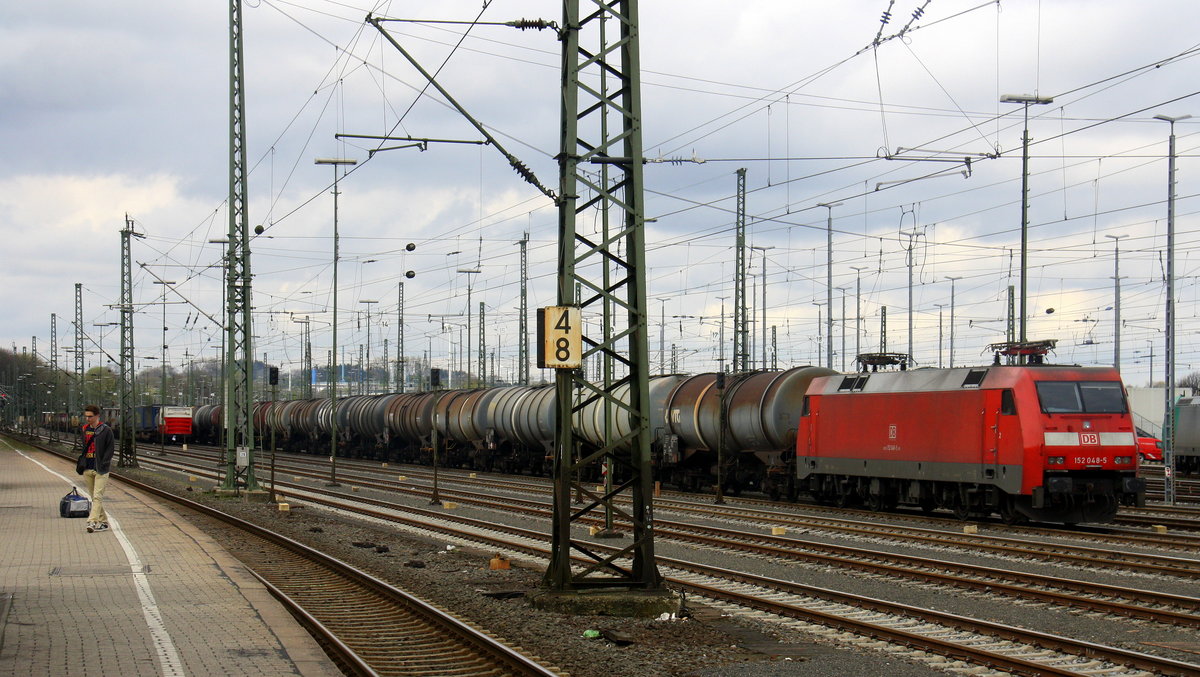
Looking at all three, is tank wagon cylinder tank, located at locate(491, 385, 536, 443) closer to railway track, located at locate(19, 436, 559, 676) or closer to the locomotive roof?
the locomotive roof

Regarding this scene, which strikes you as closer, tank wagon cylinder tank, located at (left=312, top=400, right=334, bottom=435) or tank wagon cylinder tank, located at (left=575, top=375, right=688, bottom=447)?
tank wagon cylinder tank, located at (left=575, top=375, right=688, bottom=447)

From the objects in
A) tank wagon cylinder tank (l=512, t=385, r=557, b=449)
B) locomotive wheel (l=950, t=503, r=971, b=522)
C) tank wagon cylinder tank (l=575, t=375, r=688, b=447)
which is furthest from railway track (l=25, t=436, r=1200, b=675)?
tank wagon cylinder tank (l=512, t=385, r=557, b=449)

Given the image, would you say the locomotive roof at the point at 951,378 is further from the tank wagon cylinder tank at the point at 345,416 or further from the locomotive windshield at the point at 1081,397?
the tank wagon cylinder tank at the point at 345,416

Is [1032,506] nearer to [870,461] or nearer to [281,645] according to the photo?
[870,461]

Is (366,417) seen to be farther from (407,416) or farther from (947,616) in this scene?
(947,616)

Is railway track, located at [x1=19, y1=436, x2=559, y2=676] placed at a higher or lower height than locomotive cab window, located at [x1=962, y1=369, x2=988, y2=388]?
lower

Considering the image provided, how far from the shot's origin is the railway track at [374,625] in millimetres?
10852

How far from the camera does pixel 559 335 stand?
1309 centimetres

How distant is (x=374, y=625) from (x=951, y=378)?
15.3m

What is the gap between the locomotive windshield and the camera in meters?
22.6

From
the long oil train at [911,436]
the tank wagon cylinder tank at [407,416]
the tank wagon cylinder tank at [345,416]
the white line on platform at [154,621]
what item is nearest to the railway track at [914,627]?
the long oil train at [911,436]

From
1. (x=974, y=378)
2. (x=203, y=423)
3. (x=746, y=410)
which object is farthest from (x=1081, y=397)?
(x=203, y=423)

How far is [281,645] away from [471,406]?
39485mm

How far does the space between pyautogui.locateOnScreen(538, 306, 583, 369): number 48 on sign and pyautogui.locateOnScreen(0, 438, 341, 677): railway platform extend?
3.88m
